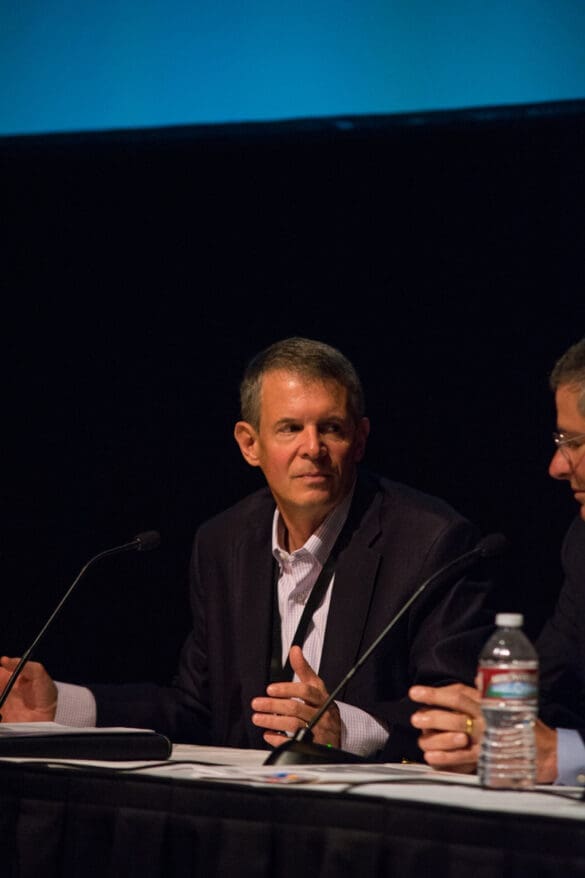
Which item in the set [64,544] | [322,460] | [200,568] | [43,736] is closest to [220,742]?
[200,568]

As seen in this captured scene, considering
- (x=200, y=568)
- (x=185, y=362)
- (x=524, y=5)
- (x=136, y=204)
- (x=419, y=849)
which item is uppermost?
(x=524, y=5)

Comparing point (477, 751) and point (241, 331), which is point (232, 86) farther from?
point (477, 751)

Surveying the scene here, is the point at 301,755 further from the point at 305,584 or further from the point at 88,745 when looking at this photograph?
the point at 305,584

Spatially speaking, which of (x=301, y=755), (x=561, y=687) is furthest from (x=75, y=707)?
(x=561, y=687)

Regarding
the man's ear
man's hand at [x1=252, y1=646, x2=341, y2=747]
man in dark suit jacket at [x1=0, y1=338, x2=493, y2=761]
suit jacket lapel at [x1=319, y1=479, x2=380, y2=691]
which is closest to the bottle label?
man's hand at [x1=252, y1=646, x2=341, y2=747]

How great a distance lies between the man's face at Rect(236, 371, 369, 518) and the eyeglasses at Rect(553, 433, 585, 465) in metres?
0.70

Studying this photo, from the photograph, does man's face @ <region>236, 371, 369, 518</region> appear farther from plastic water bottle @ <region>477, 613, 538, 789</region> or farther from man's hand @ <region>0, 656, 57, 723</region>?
plastic water bottle @ <region>477, 613, 538, 789</region>

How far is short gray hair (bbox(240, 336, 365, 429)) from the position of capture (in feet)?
10.9

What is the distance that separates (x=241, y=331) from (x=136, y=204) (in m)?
0.56

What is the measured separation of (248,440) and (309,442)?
1.02 feet

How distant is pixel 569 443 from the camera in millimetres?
2730

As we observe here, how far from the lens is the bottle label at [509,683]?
1968mm

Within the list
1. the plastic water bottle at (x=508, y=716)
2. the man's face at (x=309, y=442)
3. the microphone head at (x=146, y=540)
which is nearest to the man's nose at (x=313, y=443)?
the man's face at (x=309, y=442)

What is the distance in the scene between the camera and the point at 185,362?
13.8 ft
